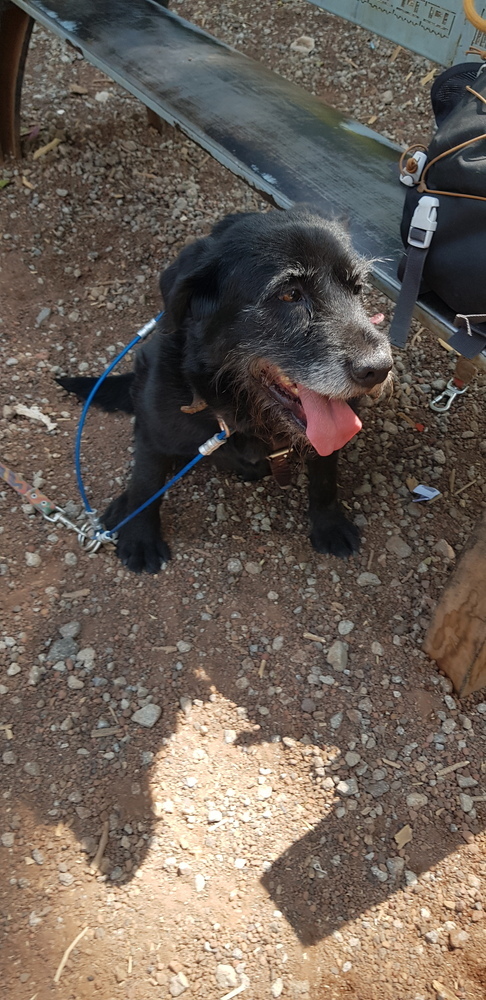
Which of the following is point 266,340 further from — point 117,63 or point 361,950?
point 117,63

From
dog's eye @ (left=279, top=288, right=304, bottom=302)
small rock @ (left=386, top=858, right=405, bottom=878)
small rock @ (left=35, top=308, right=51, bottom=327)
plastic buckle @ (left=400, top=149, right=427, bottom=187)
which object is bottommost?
small rock @ (left=386, top=858, right=405, bottom=878)

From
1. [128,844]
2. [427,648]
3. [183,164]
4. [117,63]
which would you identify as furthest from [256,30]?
[128,844]

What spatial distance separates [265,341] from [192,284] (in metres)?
0.30

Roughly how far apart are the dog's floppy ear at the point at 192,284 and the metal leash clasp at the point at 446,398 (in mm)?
1573

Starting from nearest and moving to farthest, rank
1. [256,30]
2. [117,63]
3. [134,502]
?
[134,502]
[117,63]
[256,30]

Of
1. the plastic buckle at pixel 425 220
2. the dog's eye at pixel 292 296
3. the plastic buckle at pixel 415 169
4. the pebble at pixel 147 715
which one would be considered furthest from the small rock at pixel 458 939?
the plastic buckle at pixel 415 169

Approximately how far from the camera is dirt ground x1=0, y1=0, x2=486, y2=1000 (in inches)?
81.4

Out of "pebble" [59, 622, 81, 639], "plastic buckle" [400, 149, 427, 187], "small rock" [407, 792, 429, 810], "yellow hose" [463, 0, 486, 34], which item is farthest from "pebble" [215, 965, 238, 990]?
"yellow hose" [463, 0, 486, 34]

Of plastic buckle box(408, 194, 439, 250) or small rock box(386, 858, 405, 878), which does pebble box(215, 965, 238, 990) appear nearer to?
small rock box(386, 858, 405, 878)

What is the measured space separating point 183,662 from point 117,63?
287 centimetres

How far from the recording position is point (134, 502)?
298 cm

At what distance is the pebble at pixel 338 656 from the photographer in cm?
265

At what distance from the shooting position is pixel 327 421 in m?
2.31

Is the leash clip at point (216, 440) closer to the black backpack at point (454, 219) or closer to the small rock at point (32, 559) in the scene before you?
the black backpack at point (454, 219)
